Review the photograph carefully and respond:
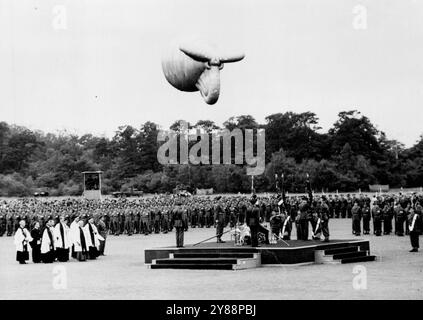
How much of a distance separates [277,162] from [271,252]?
4552 cm

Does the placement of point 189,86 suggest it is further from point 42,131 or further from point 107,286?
point 42,131

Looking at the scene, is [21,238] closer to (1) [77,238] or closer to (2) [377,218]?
(1) [77,238]

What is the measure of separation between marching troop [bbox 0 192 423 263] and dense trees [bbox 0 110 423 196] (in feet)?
70.9

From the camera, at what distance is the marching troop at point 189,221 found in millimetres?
22906

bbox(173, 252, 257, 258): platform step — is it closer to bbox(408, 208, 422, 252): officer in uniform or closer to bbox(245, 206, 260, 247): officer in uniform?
bbox(245, 206, 260, 247): officer in uniform

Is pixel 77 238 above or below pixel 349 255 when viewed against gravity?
above

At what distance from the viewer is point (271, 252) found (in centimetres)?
2025

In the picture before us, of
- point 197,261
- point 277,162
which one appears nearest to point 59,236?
point 197,261

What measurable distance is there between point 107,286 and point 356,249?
27.7 feet

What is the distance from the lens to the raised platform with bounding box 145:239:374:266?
20.1m

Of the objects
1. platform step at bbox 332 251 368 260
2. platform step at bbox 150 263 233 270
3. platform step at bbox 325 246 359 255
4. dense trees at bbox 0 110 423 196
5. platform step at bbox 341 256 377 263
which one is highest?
dense trees at bbox 0 110 423 196

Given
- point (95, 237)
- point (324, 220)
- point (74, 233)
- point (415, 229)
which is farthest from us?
point (95, 237)

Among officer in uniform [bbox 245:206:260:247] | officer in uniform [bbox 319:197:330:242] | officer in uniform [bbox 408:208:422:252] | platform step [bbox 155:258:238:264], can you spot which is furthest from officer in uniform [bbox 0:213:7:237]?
officer in uniform [bbox 408:208:422:252]
